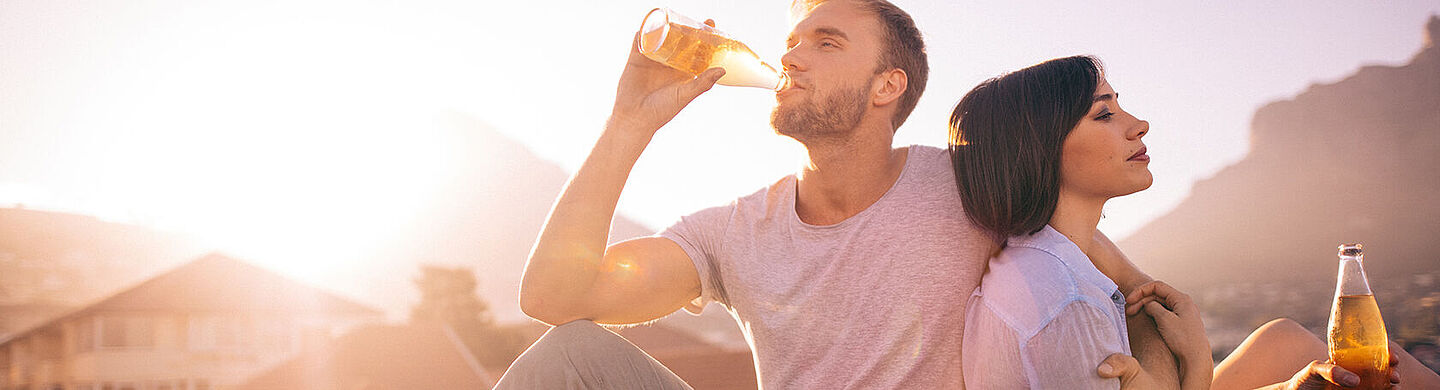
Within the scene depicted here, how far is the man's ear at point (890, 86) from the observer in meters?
2.46

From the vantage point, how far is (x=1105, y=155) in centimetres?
→ 197

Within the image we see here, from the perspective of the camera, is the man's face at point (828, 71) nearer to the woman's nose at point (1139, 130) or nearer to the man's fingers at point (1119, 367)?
the woman's nose at point (1139, 130)

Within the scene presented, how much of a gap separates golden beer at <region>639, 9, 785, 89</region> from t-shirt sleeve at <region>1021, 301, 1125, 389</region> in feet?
2.89

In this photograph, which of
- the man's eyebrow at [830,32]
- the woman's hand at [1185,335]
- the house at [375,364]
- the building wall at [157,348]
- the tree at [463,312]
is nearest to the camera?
the woman's hand at [1185,335]

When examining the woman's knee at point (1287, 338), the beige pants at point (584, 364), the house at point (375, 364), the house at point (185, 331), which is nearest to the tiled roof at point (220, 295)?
the house at point (185, 331)

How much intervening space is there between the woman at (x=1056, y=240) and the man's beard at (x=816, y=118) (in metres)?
0.26

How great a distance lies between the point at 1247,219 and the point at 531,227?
4132cm

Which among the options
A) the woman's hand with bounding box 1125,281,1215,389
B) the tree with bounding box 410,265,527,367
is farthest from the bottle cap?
the tree with bounding box 410,265,527,367

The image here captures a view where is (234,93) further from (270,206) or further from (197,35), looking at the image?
(270,206)

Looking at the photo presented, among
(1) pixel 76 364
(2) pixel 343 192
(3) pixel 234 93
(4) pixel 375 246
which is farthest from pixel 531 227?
(1) pixel 76 364

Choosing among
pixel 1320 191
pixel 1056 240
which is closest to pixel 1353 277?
pixel 1056 240

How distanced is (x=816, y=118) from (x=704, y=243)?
40cm

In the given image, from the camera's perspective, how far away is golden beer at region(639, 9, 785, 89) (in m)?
2.17

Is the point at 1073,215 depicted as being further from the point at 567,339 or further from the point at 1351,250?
the point at 567,339
